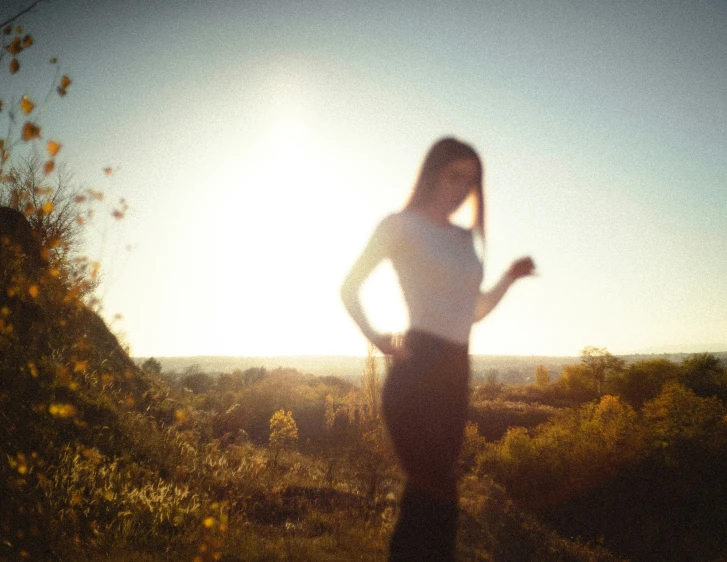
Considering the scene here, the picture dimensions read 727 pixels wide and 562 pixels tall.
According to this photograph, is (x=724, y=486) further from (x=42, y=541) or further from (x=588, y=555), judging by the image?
(x=42, y=541)

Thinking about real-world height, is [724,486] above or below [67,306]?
below

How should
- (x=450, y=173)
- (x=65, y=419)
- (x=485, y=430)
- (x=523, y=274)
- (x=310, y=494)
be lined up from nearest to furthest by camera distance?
(x=450, y=173) < (x=523, y=274) < (x=65, y=419) < (x=310, y=494) < (x=485, y=430)

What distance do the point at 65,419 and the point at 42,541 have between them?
2563mm

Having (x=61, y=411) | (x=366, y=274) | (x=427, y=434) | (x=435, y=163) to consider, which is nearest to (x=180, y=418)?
(x=61, y=411)

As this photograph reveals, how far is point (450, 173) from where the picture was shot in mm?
1521

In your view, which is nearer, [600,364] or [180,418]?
[180,418]

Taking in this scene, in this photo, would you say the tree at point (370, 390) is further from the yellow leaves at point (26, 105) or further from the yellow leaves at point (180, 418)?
the yellow leaves at point (26, 105)

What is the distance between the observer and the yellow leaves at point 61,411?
4.44 meters

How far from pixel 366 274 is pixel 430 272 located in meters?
0.25

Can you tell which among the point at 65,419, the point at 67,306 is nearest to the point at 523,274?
the point at 65,419

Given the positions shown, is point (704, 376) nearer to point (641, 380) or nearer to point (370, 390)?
point (641, 380)

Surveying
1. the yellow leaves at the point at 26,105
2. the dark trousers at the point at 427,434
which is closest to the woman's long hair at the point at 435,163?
the dark trousers at the point at 427,434

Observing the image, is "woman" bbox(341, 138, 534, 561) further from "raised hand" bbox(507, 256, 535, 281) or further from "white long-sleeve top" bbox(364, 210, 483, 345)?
"raised hand" bbox(507, 256, 535, 281)

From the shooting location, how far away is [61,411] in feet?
15.1
